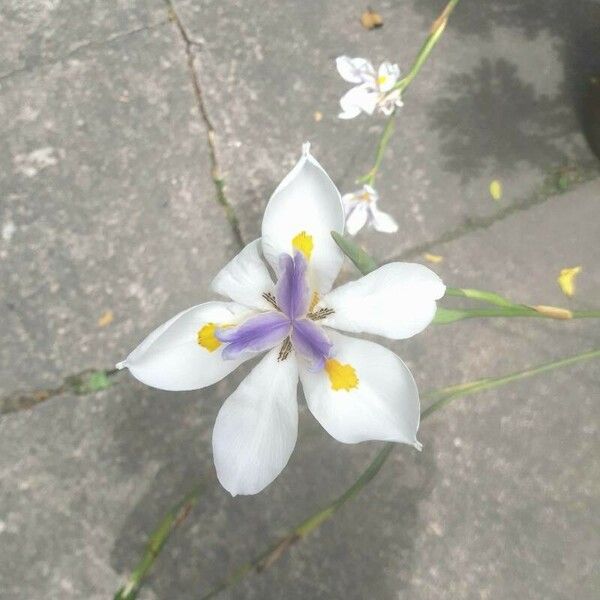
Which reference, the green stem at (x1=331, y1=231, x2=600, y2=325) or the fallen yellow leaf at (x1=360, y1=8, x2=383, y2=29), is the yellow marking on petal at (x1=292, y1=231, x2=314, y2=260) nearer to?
the green stem at (x1=331, y1=231, x2=600, y2=325)

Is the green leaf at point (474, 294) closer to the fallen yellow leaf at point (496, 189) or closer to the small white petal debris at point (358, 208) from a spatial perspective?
the small white petal debris at point (358, 208)

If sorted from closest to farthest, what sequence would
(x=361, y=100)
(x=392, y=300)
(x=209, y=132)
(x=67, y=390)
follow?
(x=392, y=300) → (x=361, y=100) → (x=67, y=390) → (x=209, y=132)

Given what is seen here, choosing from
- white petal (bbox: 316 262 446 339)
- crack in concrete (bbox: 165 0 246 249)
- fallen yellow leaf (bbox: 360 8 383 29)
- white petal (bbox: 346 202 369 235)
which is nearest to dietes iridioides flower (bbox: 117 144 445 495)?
white petal (bbox: 316 262 446 339)

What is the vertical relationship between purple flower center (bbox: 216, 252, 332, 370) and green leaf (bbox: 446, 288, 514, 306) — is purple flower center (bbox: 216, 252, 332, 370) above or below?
above

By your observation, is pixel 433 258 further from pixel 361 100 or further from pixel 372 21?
pixel 372 21

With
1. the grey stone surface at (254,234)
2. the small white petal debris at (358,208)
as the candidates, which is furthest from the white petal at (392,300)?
the grey stone surface at (254,234)

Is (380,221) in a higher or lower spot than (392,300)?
lower

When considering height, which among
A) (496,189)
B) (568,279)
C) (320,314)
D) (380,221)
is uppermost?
(320,314)

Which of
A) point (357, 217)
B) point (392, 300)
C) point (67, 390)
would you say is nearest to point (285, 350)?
point (392, 300)
